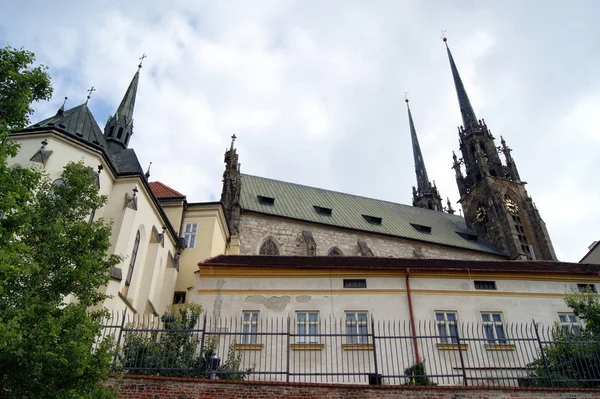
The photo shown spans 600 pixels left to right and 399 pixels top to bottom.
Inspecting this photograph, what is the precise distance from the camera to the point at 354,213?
1382 inches

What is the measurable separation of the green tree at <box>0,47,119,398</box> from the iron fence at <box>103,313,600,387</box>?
1.30 metres

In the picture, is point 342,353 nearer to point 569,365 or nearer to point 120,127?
point 569,365

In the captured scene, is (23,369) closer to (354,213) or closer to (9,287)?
(9,287)

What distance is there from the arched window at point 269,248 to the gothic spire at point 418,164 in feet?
112

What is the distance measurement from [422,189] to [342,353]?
46190 millimetres

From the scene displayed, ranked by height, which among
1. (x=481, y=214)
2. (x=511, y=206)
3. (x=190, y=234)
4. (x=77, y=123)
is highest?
(x=511, y=206)

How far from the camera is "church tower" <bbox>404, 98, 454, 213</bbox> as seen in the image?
5471 cm

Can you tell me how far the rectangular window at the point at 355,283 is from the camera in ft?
56.0

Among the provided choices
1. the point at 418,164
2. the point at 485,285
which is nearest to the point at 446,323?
the point at 485,285

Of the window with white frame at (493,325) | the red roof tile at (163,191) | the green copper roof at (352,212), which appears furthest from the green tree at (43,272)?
the green copper roof at (352,212)

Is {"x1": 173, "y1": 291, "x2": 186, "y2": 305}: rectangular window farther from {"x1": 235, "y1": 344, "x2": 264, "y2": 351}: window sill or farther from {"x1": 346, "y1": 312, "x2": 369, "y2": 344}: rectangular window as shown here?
{"x1": 346, "y1": 312, "x2": 369, "y2": 344}: rectangular window

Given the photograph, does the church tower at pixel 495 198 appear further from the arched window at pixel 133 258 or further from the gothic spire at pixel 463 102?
the arched window at pixel 133 258

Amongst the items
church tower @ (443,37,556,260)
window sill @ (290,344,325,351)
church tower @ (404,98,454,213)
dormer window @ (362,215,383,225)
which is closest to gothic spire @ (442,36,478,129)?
church tower @ (443,37,556,260)

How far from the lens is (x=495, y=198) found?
43125 mm
